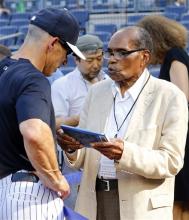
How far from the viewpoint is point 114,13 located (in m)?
13.2

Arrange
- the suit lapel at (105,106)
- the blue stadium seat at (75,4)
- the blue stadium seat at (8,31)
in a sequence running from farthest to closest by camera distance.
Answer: the blue stadium seat at (75,4)
the blue stadium seat at (8,31)
the suit lapel at (105,106)

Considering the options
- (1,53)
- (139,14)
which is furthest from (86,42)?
(139,14)

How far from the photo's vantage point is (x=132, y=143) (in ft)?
10.5

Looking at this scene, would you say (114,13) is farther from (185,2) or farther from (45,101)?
(45,101)

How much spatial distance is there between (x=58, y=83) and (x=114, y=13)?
809 centimetres

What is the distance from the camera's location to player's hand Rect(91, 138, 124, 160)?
9.92 ft

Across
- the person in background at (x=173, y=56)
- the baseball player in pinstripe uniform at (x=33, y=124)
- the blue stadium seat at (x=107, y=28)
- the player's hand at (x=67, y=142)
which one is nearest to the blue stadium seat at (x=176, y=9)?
the blue stadium seat at (x=107, y=28)

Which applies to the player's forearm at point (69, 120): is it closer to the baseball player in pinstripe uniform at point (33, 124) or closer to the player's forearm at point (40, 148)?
the baseball player in pinstripe uniform at point (33, 124)

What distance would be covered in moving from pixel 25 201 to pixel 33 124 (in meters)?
0.40

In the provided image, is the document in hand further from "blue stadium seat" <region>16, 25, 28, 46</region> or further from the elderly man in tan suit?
"blue stadium seat" <region>16, 25, 28, 46</region>

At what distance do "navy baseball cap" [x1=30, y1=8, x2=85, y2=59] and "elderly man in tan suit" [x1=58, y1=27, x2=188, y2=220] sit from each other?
15.4 inches

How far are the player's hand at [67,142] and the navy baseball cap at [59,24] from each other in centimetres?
47

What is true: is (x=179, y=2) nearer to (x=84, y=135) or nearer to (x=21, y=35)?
(x=21, y=35)

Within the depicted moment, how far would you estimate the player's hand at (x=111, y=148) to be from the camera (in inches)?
119
